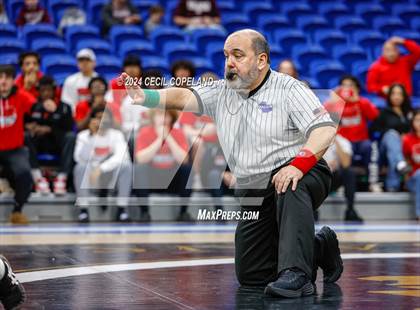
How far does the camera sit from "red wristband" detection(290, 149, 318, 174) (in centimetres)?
427

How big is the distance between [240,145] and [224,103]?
24 cm

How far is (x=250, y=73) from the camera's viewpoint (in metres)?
4.43

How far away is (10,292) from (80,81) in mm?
6760

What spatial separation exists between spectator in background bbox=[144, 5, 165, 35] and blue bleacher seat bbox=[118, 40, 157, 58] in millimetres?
685

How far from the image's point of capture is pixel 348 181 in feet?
32.3

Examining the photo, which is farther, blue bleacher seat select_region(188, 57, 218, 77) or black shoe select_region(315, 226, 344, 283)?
blue bleacher seat select_region(188, 57, 218, 77)

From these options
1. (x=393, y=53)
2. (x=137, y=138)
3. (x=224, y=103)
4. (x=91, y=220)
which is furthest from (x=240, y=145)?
(x=393, y=53)

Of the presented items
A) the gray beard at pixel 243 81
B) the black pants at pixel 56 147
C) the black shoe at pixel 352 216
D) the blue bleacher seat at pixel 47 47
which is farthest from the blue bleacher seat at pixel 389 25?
the gray beard at pixel 243 81

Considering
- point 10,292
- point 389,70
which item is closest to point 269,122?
point 10,292

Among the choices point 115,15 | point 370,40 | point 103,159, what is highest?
point 115,15

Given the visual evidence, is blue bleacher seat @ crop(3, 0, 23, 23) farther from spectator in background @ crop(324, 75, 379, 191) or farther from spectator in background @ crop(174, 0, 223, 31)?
spectator in background @ crop(324, 75, 379, 191)

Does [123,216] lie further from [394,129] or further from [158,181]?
[394,129]

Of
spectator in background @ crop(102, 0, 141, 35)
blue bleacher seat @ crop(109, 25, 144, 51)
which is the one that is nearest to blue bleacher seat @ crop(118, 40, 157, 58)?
blue bleacher seat @ crop(109, 25, 144, 51)

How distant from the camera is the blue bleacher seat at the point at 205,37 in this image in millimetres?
12477
